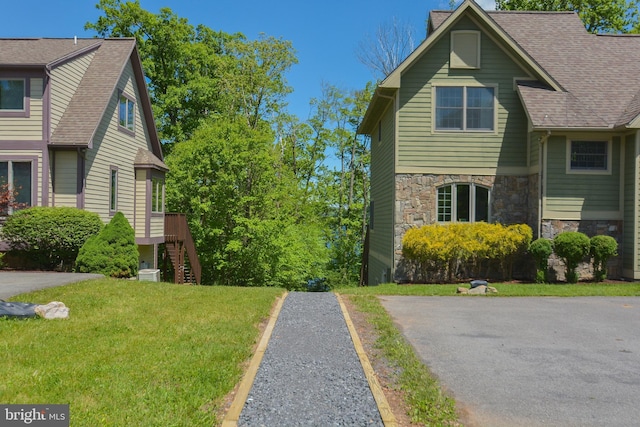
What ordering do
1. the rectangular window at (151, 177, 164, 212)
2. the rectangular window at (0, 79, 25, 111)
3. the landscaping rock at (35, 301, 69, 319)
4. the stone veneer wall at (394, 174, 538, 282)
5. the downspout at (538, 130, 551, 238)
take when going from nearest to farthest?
the landscaping rock at (35, 301, 69, 319) → the downspout at (538, 130, 551, 238) → the rectangular window at (0, 79, 25, 111) → the stone veneer wall at (394, 174, 538, 282) → the rectangular window at (151, 177, 164, 212)

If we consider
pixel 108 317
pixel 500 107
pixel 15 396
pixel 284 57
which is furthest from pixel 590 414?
pixel 284 57

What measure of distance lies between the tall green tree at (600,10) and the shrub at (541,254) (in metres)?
21.9

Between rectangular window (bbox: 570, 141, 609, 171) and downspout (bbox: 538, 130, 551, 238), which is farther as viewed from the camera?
rectangular window (bbox: 570, 141, 609, 171)

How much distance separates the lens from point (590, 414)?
190 inches

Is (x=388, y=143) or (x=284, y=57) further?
(x=284, y=57)

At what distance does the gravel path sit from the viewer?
15.1 feet

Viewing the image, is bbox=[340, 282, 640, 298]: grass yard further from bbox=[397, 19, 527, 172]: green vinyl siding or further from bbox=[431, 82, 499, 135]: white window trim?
bbox=[431, 82, 499, 135]: white window trim

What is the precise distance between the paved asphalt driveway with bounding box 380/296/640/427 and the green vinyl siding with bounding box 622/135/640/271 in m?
4.29

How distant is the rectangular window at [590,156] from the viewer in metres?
15.7

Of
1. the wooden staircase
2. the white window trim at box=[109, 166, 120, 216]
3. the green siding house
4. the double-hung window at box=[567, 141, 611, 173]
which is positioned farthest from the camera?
the wooden staircase

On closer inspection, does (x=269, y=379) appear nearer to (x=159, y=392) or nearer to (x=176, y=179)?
(x=159, y=392)

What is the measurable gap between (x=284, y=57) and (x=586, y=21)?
18118mm

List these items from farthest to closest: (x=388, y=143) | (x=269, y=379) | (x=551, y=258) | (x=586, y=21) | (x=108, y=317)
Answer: (x=586, y=21)
(x=388, y=143)
(x=551, y=258)
(x=108, y=317)
(x=269, y=379)

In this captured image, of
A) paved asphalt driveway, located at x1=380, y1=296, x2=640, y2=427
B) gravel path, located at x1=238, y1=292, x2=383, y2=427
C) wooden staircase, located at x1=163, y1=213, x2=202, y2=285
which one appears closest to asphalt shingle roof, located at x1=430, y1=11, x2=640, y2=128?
paved asphalt driveway, located at x1=380, y1=296, x2=640, y2=427
